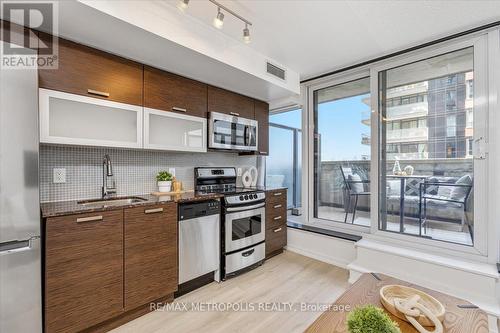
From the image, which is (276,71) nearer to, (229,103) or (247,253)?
(229,103)

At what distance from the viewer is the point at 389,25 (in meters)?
2.09

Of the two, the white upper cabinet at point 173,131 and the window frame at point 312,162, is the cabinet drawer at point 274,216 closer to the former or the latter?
the window frame at point 312,162

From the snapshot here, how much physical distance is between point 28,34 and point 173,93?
112 centimetres

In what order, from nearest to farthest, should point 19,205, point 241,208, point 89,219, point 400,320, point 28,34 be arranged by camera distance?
point 400,320, point 19,205, point 28,34, point 89,219, point 241,208

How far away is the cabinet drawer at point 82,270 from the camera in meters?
1.49

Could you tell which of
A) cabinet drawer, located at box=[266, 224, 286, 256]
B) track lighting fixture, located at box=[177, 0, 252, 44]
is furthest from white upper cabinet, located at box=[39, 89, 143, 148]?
cabinet drawer, located at box=[266, 224, 286, 256]

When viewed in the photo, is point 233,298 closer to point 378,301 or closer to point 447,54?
point 378,301

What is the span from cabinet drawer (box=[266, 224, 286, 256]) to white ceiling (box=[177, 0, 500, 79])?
2.26 m

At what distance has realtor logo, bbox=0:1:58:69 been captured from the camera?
52.6 inches

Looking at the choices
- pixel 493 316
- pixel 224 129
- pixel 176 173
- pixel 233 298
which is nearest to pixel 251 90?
pixel 224 129

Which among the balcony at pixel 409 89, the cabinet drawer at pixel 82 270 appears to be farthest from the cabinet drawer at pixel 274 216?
the balcony at pixel 409 89

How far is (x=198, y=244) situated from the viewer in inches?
90.1

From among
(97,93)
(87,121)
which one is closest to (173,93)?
(97,93)

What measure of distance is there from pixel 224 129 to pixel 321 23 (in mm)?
1504
